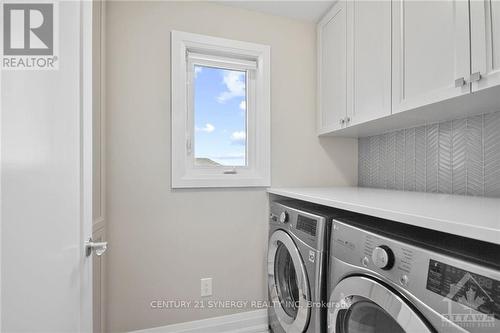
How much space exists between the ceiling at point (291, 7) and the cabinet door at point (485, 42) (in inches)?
43.2

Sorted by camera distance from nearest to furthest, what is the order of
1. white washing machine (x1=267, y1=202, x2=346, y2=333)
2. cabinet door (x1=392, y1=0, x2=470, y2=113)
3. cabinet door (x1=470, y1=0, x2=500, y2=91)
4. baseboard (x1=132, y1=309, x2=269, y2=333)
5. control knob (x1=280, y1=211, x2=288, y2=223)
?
cabinet door (x1=470, y1=0, x2=500, y2=91)
cabinet door (x1=392, y1=0, x2=470, y2=113)
white washing machine (x1=267, y1=202, x2=346, y2=333)
control knob (x1=280, y1=211, x2=288, y2=223)
baseboard (x1=132, y1=309, x2=269, y2=333)

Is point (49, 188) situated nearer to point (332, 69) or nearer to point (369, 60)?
point (369, 60)

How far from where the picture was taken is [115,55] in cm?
160

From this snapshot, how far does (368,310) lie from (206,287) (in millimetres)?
1163

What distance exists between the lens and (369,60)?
4.83ft

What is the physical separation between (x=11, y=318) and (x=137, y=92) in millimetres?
1356

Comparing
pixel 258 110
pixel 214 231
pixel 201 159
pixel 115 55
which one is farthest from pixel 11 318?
pixel 258 110

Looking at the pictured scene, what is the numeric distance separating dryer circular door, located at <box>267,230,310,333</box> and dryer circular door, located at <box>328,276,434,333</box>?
0.25 meters

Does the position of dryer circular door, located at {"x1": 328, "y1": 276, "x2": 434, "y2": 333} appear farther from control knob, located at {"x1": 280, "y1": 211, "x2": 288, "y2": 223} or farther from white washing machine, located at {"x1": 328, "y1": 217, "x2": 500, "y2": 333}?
control knob, located at {"x1": 280, "y1": 211, "x2": 288, "y2": 223}

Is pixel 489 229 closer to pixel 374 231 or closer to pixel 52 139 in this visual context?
pixel 374 231

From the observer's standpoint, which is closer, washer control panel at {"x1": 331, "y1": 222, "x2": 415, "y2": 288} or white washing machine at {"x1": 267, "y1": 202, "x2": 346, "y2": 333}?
washer control panel at {"x1": 331, "y1": 222, "x2": 415, "y2": 288}

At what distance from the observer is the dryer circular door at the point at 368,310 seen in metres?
0.71

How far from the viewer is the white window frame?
5.61ft

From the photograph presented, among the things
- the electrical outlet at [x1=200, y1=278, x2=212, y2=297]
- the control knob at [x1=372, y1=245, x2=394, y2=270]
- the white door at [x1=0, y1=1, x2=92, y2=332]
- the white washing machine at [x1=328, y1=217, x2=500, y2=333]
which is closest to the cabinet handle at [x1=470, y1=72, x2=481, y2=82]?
the white washing machine at [x1=328, y1=217, x2=500, y2=333]
